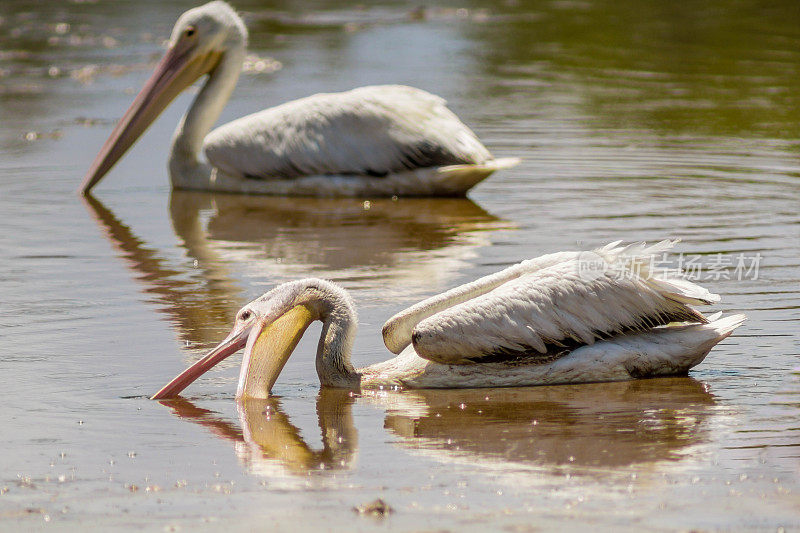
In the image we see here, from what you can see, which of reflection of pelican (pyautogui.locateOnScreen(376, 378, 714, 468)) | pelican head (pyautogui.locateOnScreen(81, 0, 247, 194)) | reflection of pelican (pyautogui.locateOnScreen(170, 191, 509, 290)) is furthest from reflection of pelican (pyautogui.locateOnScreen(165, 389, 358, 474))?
pelican head (pyautogui.locateOnScreen(81, 0, 247, 194))

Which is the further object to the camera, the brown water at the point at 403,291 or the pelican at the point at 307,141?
the pelican at the point at 307,141

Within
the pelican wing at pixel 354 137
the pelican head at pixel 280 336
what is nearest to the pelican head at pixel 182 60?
the pelican wing at pixel 354 137

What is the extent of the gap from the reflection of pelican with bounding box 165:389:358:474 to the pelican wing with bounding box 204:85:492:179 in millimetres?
4185

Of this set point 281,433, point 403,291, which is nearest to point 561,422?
point 281,433

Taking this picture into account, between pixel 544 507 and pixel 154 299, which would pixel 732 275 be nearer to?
pixel 154 299

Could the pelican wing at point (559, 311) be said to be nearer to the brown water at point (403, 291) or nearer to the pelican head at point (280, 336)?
the brown water at point (403, 291)

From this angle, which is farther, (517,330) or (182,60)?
(182,60)

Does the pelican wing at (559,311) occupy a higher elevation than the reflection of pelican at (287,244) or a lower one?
higher

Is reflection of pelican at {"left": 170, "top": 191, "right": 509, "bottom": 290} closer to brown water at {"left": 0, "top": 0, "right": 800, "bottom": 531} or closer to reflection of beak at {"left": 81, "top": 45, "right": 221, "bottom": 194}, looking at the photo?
brown water at {"left": 0, "top": 0, "right": 800, "bottom": 531}

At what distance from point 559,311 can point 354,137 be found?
4.39m

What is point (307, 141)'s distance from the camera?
948 cm

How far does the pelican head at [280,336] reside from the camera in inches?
203

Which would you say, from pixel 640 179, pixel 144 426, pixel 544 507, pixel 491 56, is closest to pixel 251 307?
pixel 144 426

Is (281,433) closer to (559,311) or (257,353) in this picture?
(257,353)
